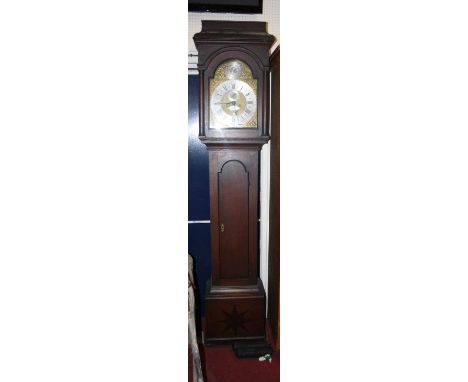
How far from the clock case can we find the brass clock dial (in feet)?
0.07

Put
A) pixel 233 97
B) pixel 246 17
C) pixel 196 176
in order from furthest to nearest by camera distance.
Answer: pixel 196 176
pixel 246 17
pixel 233 97

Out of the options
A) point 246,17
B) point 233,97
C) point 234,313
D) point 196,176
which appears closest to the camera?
point 233,97

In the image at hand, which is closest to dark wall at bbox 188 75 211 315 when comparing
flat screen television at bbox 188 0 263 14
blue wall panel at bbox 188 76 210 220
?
blue wall panel at bbox 188 76 210 220

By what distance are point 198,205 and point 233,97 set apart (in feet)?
2.14

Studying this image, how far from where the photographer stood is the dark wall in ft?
6.20

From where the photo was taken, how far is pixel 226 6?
1725mm

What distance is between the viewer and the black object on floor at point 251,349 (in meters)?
1.59

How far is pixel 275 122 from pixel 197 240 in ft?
2.53

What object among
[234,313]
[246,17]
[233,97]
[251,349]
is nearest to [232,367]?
[251,349]

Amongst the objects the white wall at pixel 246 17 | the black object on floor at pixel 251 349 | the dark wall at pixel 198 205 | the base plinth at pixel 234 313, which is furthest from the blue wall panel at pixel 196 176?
the black object on floor at pixel 251 349

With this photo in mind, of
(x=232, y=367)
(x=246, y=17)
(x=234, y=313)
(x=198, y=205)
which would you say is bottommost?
(x=232, y=367)

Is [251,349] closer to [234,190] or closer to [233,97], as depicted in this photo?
[234,190]

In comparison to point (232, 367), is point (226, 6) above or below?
above

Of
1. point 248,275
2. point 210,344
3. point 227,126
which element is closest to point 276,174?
point 227,126
